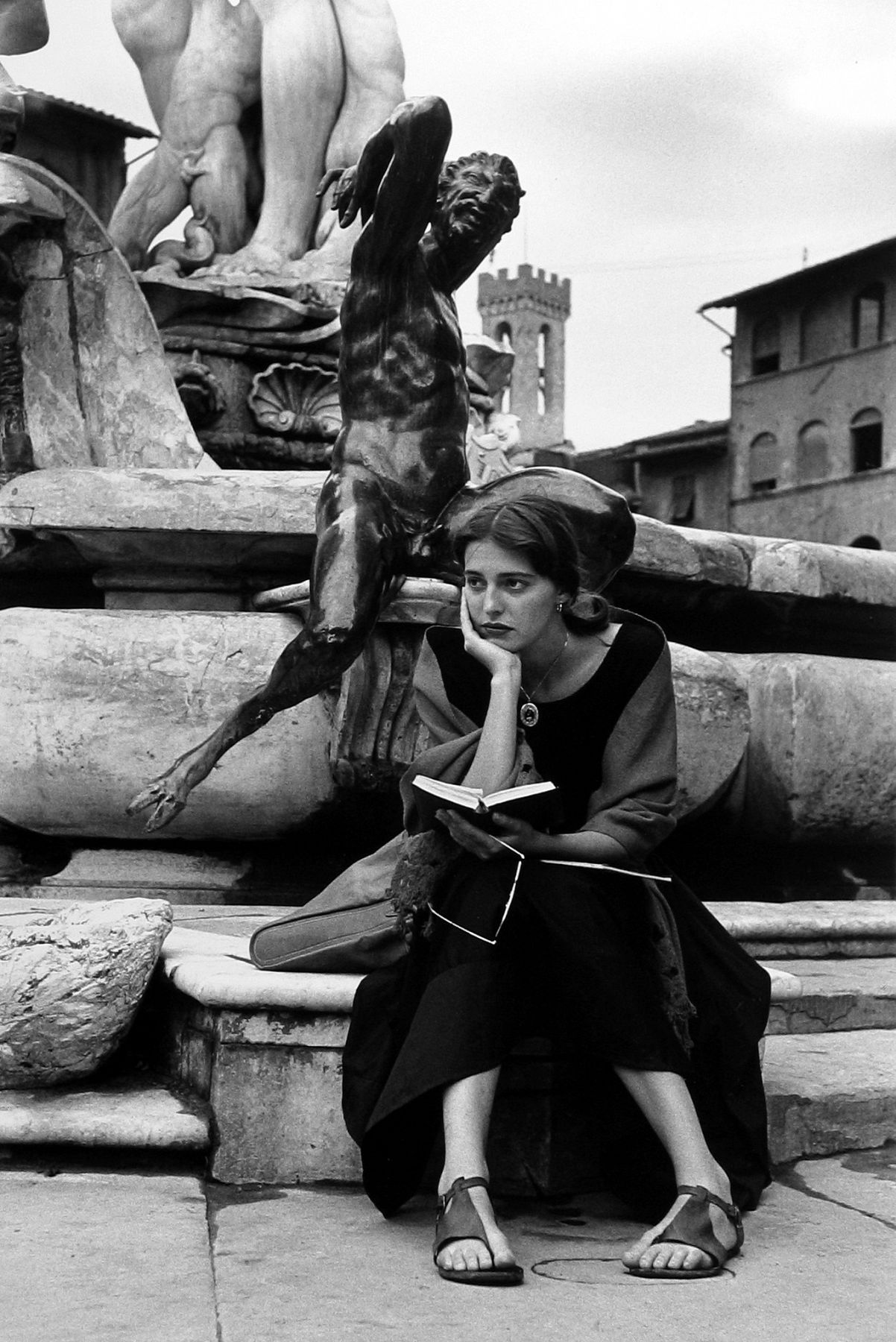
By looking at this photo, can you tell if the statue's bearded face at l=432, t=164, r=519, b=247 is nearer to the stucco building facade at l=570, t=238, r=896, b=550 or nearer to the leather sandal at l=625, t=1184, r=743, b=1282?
the leather sandal at l=625, t=1184, r=743, b=1282

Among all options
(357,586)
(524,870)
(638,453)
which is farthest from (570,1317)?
(638,453)

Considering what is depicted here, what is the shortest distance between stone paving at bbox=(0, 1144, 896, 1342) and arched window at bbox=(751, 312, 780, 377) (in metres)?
45.5

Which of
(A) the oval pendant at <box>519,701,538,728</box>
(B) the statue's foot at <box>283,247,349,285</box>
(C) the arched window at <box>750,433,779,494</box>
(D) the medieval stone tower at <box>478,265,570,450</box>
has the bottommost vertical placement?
(A) the oval pendant at <box>519,701,538,728</box>

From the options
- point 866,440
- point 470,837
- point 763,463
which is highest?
point 866,440

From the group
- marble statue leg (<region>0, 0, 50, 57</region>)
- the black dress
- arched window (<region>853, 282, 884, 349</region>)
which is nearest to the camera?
the black dress

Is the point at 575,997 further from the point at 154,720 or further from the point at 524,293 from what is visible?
the point at 524,293

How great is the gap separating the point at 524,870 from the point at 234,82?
542cm

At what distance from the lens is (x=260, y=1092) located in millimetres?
2861

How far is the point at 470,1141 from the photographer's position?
97.4 inches

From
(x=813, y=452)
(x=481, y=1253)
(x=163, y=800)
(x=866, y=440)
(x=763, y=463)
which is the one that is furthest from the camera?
(x=763, y=463)

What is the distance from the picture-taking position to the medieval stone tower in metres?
81.0

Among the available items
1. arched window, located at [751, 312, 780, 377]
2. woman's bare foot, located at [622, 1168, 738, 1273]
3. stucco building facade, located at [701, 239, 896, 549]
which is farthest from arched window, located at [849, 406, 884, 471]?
woman's bare foot, located at [622, 1168, 738, 1273]

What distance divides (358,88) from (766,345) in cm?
4148

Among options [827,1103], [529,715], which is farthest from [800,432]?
[529,715]
